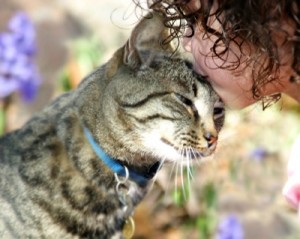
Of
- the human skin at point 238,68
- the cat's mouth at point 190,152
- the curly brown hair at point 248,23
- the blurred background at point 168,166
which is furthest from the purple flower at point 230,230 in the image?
the curly brown hair at point 248,23

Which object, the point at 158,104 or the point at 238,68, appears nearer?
the point at 238,68

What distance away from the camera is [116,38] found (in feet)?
14.4

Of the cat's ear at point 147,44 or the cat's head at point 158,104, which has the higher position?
the cat's ear at point 147,44

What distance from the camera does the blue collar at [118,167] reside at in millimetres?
2301

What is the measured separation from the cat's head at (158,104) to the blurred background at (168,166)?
43cm

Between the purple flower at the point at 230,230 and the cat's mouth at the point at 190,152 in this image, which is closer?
the cat's mouth at the point at 190,152

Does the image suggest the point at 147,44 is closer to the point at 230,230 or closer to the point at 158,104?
the point at 158,104

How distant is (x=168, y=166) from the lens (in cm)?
302

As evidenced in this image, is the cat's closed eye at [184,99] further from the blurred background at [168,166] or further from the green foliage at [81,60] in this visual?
the green foliage at [81,60]

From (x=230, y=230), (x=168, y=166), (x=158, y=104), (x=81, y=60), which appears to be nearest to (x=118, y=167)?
(x=158, y=104)

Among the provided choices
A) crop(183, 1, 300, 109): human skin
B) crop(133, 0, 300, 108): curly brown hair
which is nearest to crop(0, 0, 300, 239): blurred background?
crop(183, 1, 300, 109): human skin

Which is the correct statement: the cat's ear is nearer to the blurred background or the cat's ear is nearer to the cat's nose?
the cat's nose

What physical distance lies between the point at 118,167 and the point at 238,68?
0.62 meters

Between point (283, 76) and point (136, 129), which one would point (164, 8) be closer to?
point (283, 76)
